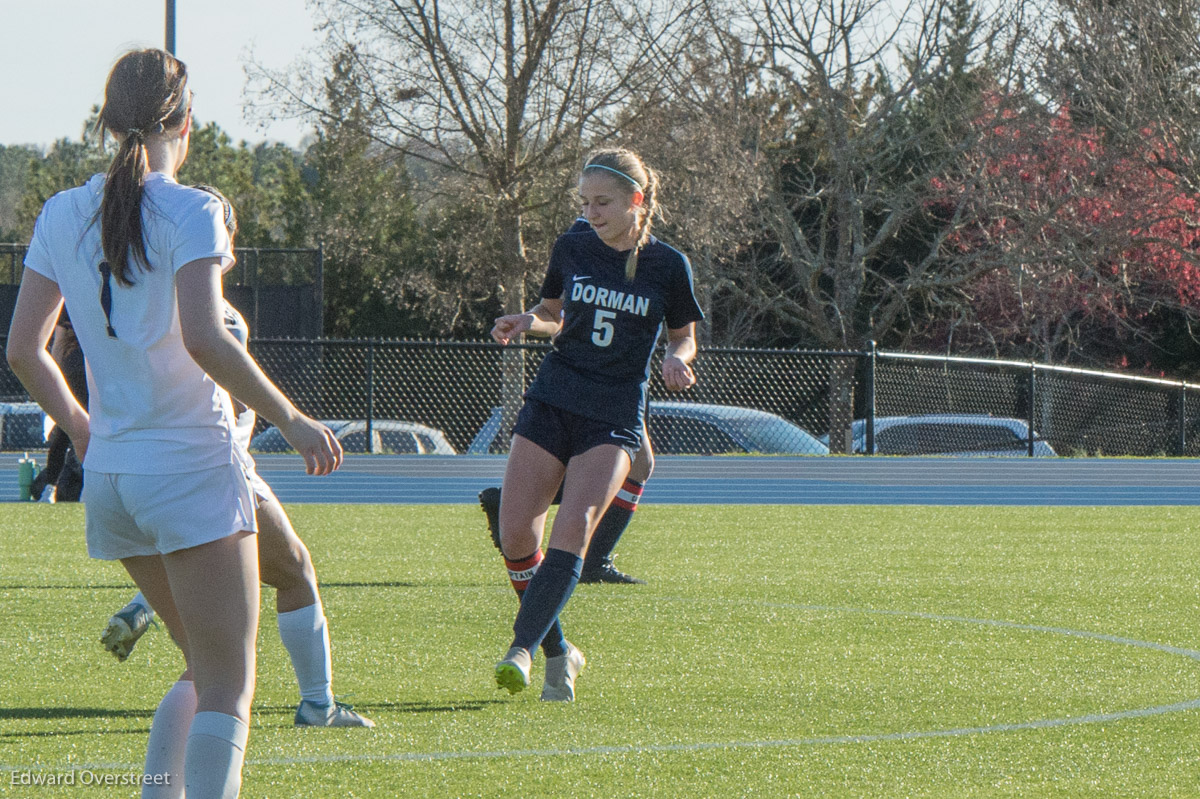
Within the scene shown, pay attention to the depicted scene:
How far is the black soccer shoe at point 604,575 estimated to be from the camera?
8055 millimetres

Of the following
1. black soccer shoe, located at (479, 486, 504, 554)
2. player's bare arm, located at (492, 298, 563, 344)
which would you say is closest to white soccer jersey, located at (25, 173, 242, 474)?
player's bare arm, located at (492, 298, 563, 344)

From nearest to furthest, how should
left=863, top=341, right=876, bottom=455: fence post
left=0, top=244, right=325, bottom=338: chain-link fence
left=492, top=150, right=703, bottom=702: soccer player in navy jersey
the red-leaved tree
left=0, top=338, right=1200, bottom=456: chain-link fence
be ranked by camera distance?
1. left=492, top=150, right=703, bottom=702: soccer player in navy jersey
2. left=863, top=341, right=876, bottom=455: fence post
3. left=0, top=338, right=1200, bottom=456: chain-link fence
4. left=0, top=244, right=325, bottom=338: chain-link fence
5. the red-leaved tree

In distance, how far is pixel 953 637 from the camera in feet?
22.1

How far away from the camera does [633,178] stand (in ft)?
16.9

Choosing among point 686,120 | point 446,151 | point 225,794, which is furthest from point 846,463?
point 225,794

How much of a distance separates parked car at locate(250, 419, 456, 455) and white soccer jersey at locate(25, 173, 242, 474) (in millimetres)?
17438

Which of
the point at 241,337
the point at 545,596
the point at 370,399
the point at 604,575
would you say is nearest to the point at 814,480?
the point at 370,399

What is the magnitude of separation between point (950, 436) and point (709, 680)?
17.0 metres

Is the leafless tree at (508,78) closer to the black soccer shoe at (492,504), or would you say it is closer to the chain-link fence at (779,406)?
the chain-link fence at (779,406)

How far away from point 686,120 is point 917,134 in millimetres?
4269

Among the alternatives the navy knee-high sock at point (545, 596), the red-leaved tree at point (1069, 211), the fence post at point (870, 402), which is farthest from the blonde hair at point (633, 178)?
the red-leaved tree at point (1069, 211)

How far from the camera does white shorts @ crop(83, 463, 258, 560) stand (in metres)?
2.81

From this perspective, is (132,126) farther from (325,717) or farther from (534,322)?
(534,322)

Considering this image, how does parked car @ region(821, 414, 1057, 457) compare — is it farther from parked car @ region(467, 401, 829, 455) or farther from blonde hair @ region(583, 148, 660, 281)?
blonde hair @ region(583, 148, 660, 281)
